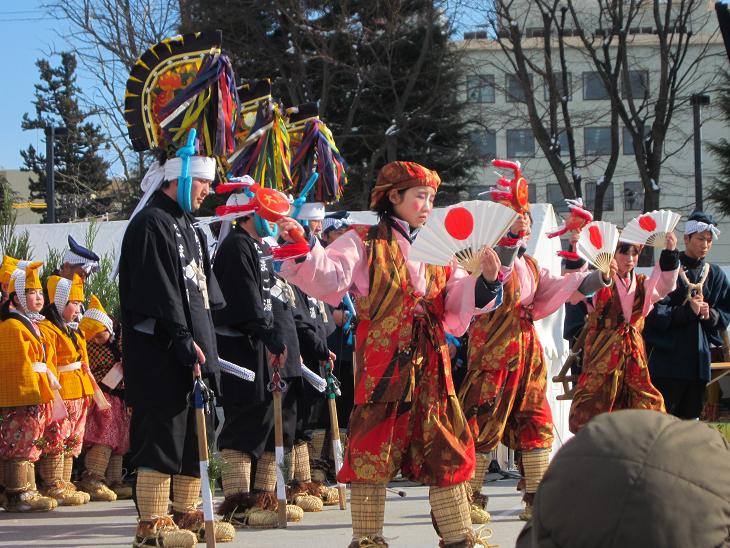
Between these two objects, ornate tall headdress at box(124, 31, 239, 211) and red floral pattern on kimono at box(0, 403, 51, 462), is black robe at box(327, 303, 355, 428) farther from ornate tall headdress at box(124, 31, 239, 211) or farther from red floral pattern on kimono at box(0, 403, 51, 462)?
ornate tall headdress at box(124, 31, 239, 211)

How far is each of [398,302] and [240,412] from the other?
78.2 inches

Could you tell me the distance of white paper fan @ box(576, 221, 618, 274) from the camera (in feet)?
20.5

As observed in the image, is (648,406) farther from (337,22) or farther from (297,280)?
(337,22)

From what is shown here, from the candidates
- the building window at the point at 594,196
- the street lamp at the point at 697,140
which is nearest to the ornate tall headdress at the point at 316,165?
the street lamp at the point at 697,140

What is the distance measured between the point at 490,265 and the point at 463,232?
0.17 m

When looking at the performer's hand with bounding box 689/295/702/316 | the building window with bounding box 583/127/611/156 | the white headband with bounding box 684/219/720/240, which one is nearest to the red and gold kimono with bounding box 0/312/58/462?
the performer's hand with bounding box 689/295/702/316

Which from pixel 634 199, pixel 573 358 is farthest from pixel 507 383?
pixel 634 199

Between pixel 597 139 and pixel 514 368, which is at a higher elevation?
pixel 597 139

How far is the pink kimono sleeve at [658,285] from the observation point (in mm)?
6883

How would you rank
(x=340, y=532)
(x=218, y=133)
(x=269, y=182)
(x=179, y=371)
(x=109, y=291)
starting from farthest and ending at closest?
(x=109, y=291), (x=269, y=182), (x=340, y=532), (x=218, y=133), (x=179, y=371)

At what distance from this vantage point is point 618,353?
6.80m

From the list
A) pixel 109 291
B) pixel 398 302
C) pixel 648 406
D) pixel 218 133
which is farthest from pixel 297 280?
pixel 109 291

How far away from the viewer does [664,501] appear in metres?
1.27

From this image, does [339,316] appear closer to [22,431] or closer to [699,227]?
[22,431]
